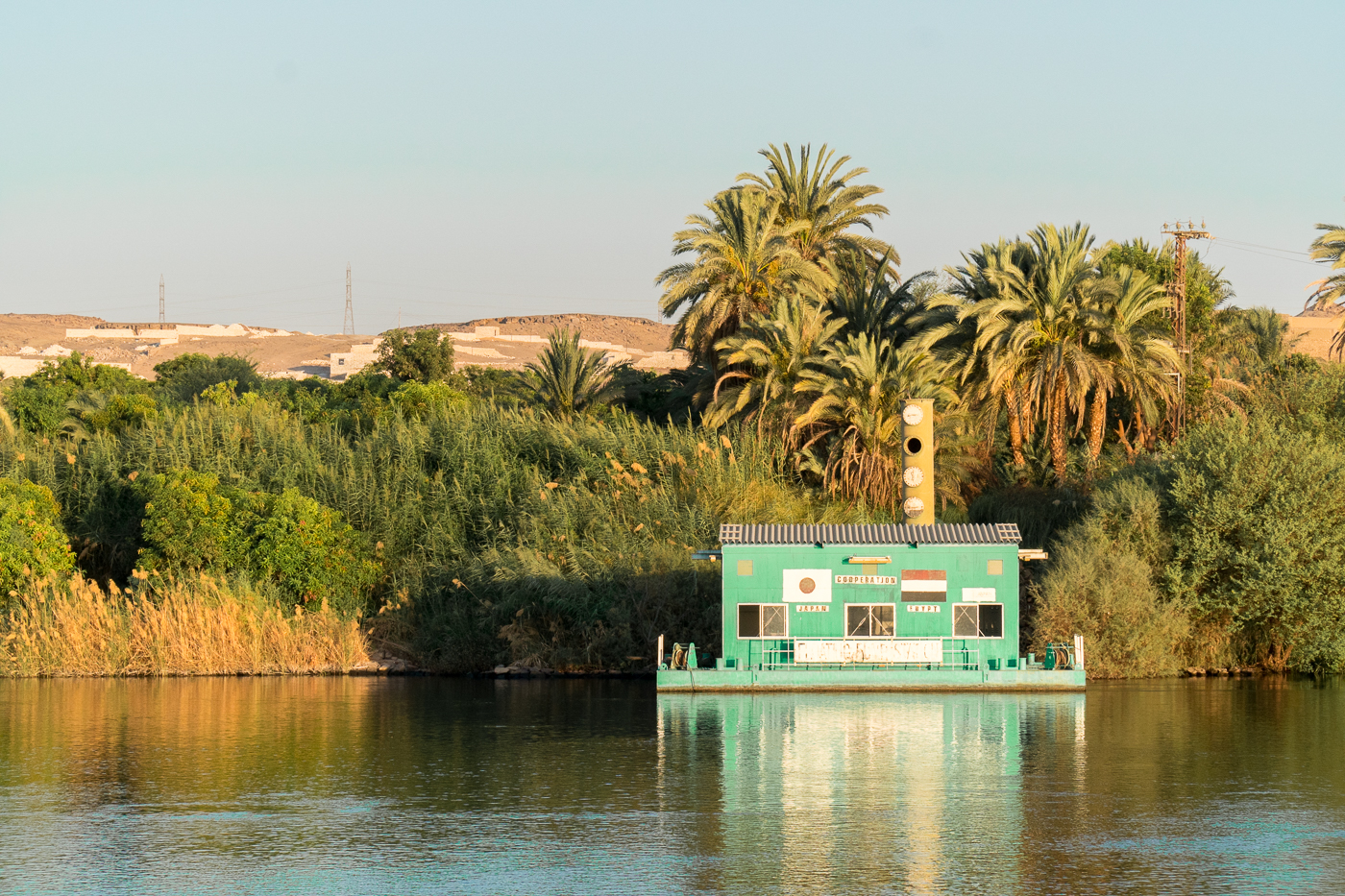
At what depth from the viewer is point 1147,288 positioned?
43.4 meters

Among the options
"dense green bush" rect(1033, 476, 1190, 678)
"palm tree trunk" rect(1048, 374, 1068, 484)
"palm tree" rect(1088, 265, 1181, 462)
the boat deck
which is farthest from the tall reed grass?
"palm tree" rect(1088, 265, 1181, 462)

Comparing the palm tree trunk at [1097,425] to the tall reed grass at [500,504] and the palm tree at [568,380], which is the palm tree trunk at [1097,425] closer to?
the tall reed grass at [500,504]

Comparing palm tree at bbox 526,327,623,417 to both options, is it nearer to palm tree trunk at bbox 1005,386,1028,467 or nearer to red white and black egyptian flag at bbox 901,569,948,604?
palm tree trunk at bbox 1005,386,1028,467

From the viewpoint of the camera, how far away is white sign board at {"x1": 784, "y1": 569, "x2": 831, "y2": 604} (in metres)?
31.1

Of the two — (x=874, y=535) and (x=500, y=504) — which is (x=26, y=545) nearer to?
(x=500, y=504)

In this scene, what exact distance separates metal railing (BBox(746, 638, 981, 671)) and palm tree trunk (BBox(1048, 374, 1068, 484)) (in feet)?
44.5

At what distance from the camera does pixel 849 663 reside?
3086 cm

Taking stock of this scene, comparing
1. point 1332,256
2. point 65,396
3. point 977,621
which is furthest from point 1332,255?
point 65,396

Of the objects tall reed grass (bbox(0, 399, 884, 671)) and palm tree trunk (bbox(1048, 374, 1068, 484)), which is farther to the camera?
palm tree trunk (bbox(1048, 374, 1068, 484))

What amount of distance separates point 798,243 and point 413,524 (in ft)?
62.7

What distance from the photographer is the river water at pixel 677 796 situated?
1345cm

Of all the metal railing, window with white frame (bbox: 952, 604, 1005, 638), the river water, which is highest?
window with white frame (bbox: 952, 604, 1005, 638)

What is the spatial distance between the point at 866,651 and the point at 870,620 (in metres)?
0.74

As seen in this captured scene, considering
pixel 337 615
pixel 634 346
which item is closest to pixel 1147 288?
pixel 337 615
